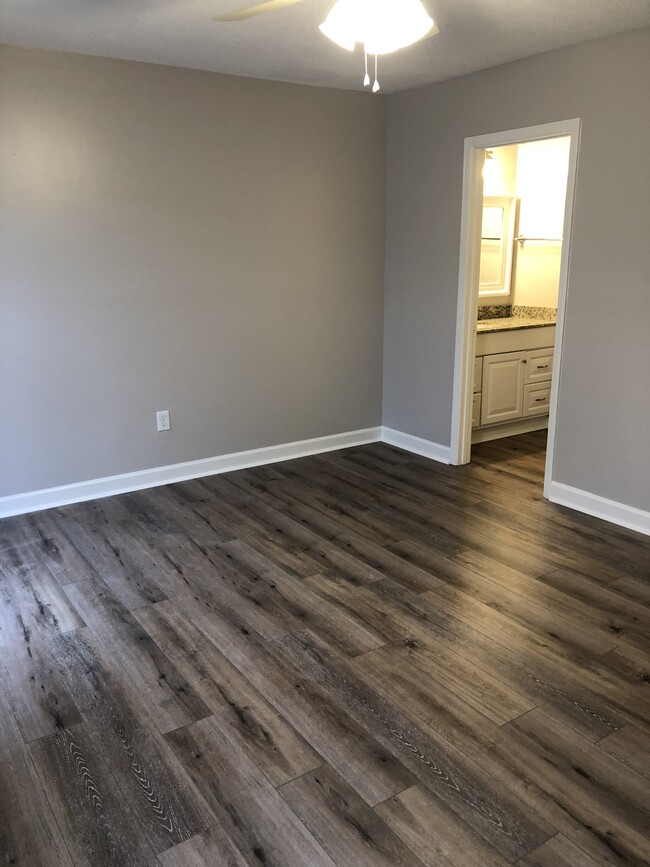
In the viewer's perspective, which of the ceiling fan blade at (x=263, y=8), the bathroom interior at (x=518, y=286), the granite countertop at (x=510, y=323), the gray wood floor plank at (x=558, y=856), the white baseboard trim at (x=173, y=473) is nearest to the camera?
the gray wood floor plank at (x=558, y=856)

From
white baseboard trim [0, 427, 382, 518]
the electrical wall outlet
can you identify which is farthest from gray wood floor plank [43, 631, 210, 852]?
the electrical wall outlet

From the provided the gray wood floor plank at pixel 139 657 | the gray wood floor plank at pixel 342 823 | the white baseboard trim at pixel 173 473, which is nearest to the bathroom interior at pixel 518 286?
the white baseboard trim at pixel 173 473

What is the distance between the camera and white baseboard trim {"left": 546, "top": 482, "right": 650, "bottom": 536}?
361cm

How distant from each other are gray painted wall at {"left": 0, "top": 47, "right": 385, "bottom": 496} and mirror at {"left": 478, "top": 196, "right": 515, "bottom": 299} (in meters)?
0.99

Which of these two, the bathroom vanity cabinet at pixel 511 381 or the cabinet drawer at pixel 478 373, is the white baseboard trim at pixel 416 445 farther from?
the cabinet drawer at pixel 478 373

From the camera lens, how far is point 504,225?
5523 mm

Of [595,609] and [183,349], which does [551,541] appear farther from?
[183,349]

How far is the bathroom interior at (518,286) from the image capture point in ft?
16.6

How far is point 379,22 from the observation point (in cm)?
211

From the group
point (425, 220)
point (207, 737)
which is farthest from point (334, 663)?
point (425, 220)

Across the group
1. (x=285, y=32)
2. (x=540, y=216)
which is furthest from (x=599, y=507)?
(x=285, y=32)

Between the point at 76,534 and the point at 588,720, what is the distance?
2.59 meters

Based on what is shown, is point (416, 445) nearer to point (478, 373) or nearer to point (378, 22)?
point (478, 373)

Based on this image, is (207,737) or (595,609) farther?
(595,609)
